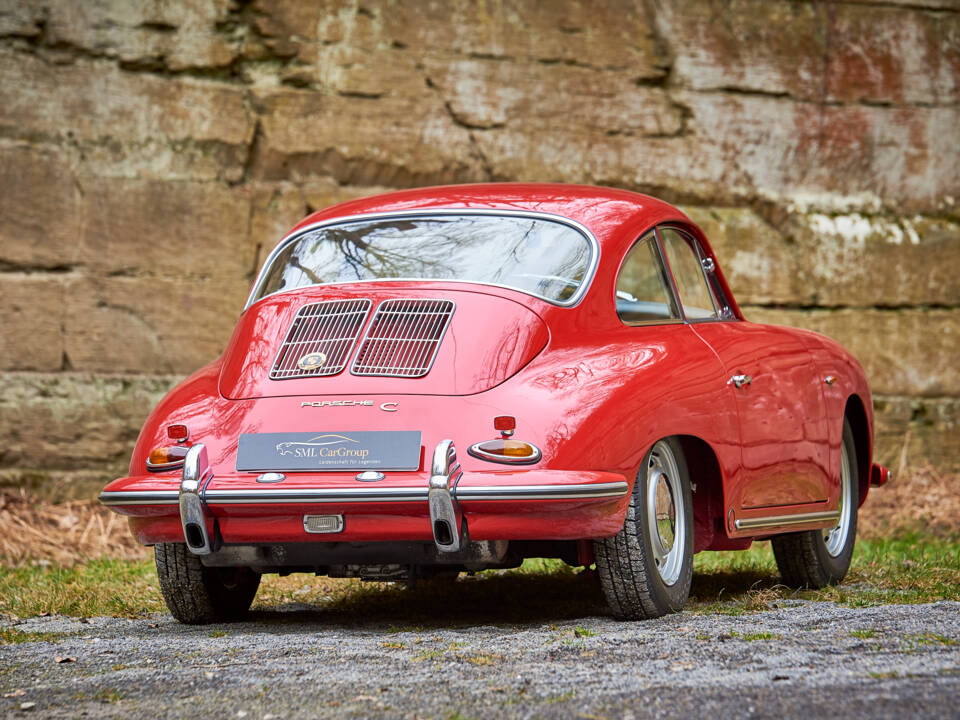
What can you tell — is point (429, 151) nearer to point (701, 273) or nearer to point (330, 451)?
point (701, 273)

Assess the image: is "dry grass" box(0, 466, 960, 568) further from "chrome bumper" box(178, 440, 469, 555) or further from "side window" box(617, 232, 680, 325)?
"chrome bumper" box(178, 440, 469, 555)

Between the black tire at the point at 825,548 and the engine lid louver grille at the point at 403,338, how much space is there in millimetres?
2196

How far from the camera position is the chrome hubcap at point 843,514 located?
21.5 ft

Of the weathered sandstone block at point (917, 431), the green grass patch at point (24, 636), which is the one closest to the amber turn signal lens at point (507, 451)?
the green grass patch at point (24, 636)

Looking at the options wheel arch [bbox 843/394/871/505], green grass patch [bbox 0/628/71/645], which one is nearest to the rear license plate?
green grass patch [bbox 0/628/71/645]

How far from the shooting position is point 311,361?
4.95 m

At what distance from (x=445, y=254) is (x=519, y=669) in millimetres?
1986

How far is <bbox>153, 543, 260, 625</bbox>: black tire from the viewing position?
510 cm

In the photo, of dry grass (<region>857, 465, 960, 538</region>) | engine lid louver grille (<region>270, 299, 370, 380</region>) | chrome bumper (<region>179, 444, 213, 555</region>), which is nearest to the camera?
chrome bumper (<region>179, 444, 213, 555</region>)

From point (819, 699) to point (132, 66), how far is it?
777 cm

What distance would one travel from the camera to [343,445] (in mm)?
4562

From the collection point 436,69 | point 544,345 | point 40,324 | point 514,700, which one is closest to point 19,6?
point 40,324

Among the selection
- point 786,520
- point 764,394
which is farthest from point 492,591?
point 764,394

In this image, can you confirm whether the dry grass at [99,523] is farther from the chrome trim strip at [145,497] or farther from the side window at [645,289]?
the chrome trim strip at [145,497]
